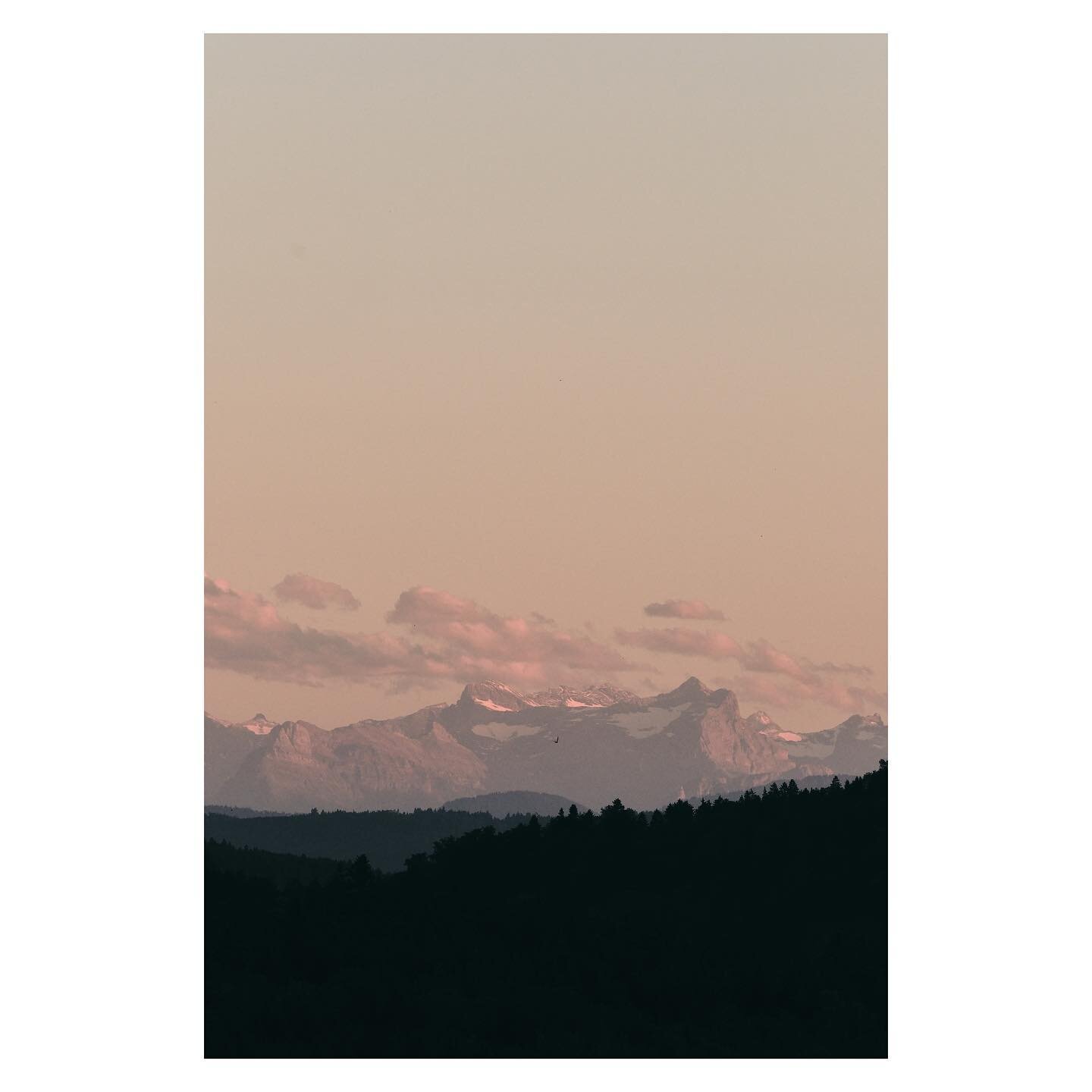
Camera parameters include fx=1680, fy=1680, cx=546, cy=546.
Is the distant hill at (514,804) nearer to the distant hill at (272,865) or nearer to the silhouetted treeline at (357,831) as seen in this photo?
the silhouetted treeline at (357,831)

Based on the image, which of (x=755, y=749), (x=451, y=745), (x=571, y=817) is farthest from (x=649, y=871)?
(x=451, y=745)

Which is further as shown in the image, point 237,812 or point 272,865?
point 237,812

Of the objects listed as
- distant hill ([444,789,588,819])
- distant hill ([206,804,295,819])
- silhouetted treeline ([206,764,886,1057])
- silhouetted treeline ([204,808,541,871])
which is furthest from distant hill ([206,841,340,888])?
distant hill ([444,789,588,819])

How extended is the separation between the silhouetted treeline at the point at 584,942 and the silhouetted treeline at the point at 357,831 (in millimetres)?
683

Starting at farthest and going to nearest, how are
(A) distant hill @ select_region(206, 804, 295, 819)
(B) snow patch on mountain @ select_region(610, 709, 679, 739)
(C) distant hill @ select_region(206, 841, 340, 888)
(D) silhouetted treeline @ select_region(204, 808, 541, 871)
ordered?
(B) snow patch on mountain @ select_region(610, 709, 679, 739), (D) silhouetted treeline @ select_region(204, 808, 541, 871), (C) distant hill @ select_region(206, 841, 340, 888), (A) distant hill @ select_region(206, 804, 295, 819)

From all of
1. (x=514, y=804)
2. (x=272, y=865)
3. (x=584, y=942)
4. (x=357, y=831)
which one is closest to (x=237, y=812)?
(x=272, y=865)

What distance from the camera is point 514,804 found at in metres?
42.5

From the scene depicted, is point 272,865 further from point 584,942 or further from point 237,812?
point 584,942

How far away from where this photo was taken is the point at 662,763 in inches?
1781

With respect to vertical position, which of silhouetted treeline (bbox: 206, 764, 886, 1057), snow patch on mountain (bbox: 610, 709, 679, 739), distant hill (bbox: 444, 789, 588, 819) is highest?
snow patch on mountain (bbox: 610, 709, 679, 739)

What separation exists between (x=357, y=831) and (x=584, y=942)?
34.2 ft

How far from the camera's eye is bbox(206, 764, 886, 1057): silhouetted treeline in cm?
3127

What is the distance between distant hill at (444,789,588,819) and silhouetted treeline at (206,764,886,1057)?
52 cm

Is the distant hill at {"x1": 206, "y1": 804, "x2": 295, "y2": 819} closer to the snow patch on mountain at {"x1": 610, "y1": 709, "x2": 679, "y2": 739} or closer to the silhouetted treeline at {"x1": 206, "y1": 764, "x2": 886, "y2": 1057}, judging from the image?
the silhouetted treeline at {"x1": 206, "y1": 764, "x2": 886, "y2": 1057}
